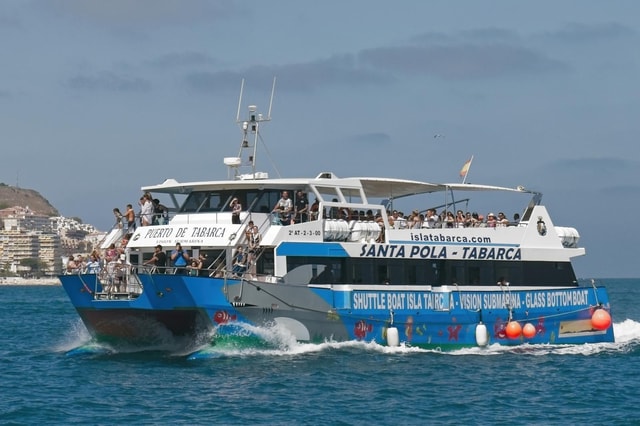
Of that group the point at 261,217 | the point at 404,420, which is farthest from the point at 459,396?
the point at 261,217

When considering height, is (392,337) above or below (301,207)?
below

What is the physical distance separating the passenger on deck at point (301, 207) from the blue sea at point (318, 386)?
9.48ft

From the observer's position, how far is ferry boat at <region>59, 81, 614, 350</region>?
24781mm

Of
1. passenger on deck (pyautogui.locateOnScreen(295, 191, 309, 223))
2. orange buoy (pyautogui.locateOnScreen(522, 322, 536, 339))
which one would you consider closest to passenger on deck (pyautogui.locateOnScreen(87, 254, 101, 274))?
passenger on deck (pyautogui.locateOnScreen(295, 191, 309, 223))

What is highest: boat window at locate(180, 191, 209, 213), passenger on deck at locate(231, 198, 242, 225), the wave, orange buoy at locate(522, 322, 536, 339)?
boat window at locate(180, 191, 209, 213)

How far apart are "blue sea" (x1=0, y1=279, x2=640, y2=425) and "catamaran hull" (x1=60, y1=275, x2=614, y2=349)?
14.5 inches

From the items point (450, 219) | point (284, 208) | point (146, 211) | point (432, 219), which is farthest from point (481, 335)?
point (146, 211)

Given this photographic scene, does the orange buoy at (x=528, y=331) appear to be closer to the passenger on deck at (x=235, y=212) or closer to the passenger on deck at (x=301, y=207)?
the passenger on deck at (x=301, y=207)

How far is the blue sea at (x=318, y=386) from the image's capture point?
19.8m

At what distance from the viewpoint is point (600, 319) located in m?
30.9

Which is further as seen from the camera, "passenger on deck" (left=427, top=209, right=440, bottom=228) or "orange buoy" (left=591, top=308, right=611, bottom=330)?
"orange buoy" (left=591, top=308, right=611, bottom=330)

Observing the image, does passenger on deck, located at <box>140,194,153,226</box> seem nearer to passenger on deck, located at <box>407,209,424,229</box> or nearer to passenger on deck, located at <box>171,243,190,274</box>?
passenger on deck, located at <box>171,243,190,274</box>

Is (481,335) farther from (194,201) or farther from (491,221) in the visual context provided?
(194,201)

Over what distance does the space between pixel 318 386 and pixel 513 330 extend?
815cm
